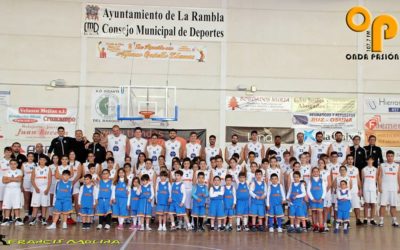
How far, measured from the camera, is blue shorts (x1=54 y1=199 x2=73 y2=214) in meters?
10.9

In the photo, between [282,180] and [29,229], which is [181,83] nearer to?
[282,180]

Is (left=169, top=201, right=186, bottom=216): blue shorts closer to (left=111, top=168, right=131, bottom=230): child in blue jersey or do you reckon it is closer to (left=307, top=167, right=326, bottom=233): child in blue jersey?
(left=111, top=168, right=131, bottom=230): child in blue jersey

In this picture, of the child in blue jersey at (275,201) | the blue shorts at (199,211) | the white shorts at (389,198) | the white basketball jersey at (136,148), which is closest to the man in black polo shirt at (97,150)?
the white basketball jersey at (136,148)

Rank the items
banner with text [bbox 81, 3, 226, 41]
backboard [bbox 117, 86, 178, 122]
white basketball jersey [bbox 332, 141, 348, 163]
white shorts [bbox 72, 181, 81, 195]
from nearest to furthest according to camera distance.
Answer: white shorts [bbox 72, 181, 81, 195]
white basketball jersey [bbox 332, 141, 348, 163]
backboard [bbox 117, 86, 178, 122]
banner with text [bbox 81, 3, 226, 41]

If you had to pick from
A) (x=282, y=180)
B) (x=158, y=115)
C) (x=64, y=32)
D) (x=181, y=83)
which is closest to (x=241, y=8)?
(x=181, y=83)

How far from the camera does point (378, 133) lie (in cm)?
1628

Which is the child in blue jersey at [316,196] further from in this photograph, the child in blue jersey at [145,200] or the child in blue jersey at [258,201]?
the child in blue jersey at [145,200]

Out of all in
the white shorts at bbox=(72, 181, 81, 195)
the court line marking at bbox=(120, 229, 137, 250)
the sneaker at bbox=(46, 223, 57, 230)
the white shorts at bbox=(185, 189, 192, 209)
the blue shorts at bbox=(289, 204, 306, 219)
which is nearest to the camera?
the court line marking at bbox=(120, 229, 137, 250)

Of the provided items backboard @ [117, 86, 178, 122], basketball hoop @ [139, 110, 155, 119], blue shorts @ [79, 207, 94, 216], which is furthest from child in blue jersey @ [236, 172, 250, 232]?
basketball hoop @ [139, 110, 155, 119]

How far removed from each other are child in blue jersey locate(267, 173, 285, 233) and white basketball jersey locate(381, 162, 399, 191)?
117 inches

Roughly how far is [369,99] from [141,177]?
29.4ft

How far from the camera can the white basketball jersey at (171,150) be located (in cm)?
1266

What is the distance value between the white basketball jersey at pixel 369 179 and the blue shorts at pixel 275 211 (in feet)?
8.75

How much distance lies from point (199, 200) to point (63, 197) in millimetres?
3018
